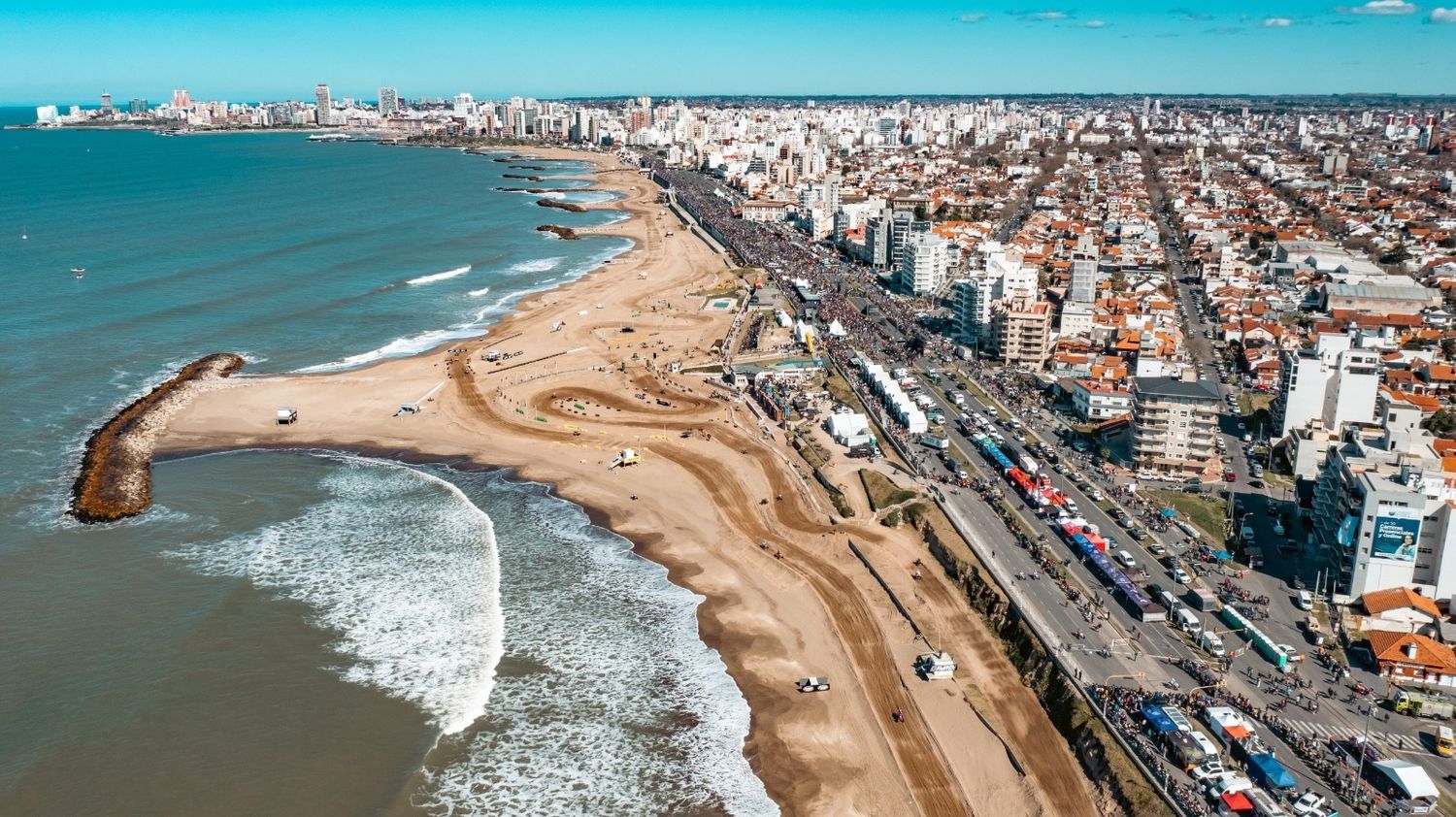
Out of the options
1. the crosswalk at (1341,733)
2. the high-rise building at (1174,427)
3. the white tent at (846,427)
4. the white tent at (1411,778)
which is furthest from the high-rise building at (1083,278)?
the white tent at (1411,778)

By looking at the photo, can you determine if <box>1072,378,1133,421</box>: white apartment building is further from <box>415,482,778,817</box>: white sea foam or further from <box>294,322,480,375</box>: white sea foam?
<box>294,322,480,375</box>: white sea foam

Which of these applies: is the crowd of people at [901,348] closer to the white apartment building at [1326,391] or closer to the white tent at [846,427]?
the white tent at [846,427]

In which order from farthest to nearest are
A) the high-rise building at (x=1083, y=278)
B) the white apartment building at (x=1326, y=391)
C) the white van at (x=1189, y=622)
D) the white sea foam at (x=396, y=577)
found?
the high-rise building at (x=1083, y=278)
the white apartment building at (x=1326, y=391)
the white van at (x=1189, y=622)
the white sea foam at (x=396, y=577)

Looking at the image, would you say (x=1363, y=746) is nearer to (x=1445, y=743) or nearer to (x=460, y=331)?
(x=1445, y=743)

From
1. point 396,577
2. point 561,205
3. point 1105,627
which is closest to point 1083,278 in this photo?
point 1105,627

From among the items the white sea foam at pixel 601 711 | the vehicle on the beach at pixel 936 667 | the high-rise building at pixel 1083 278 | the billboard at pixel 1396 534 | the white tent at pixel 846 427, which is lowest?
the white sea foam at pixel 601 711

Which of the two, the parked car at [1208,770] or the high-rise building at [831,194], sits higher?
the high-rise building at [831,194]

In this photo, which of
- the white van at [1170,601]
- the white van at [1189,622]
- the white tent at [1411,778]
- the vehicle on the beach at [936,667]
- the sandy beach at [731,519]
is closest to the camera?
the white tent at [1411,778]

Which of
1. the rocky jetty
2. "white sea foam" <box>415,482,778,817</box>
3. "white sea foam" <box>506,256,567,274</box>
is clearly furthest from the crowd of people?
"white sea foam" <box>506,256,567,274</box>
